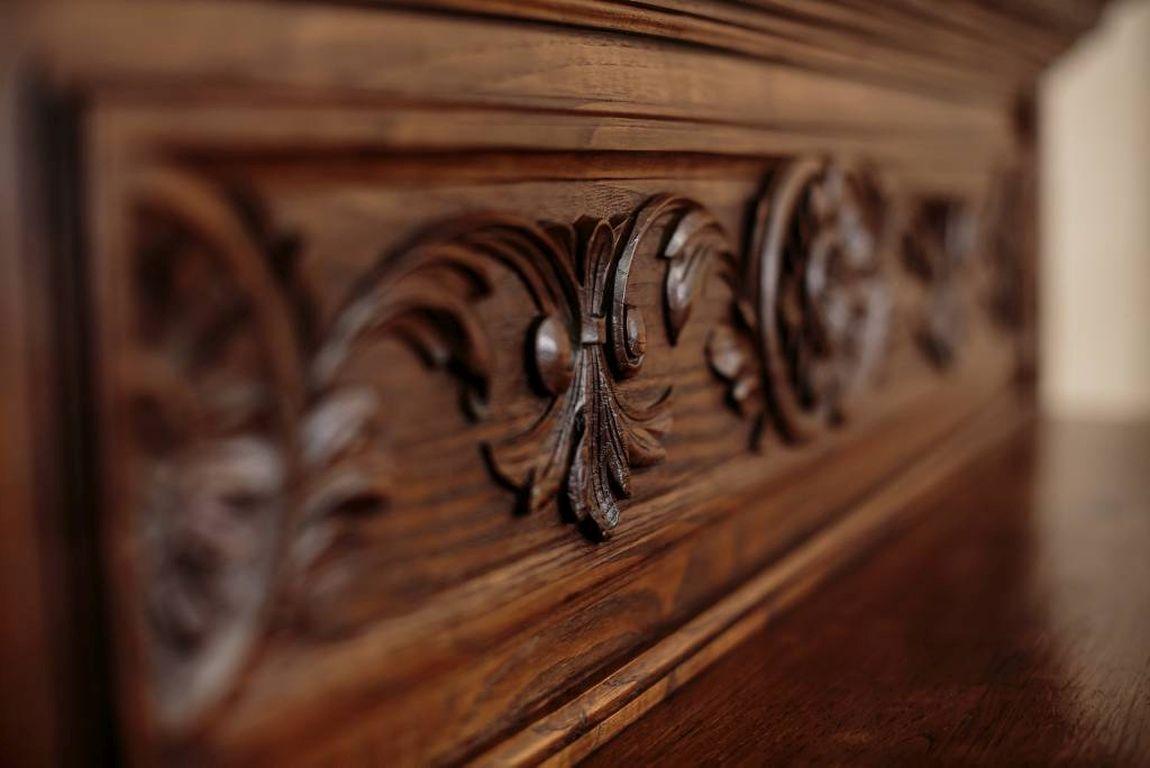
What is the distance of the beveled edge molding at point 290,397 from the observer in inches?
12.9

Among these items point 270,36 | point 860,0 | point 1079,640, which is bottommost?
point 1079,640

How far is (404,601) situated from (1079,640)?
1.35 feet

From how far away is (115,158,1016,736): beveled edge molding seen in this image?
1.07 feet

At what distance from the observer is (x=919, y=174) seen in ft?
3.43

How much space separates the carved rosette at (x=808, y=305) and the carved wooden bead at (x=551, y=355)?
18cm

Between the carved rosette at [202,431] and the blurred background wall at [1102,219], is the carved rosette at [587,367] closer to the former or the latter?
the carved rosette at [202,431]

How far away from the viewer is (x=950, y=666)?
0.61 m

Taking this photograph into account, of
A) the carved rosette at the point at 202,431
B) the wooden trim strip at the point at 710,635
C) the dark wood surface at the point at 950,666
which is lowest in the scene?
the dark wood surface at the point at 950,666

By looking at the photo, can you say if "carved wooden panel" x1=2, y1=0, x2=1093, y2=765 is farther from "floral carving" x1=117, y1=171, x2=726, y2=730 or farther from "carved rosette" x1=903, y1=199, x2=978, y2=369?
"carved rosette" x1=903, y1=199, x2=978, y2=369

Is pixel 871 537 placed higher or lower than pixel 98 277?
lower

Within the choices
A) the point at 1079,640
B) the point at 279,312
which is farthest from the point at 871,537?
the point at 279,312

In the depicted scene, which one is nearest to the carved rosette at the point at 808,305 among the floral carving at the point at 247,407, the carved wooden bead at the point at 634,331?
the carved wooden bead at the point at 634,331

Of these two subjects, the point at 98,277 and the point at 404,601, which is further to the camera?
the point at 404,601

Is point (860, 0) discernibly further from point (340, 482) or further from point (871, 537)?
point (340, 482)
